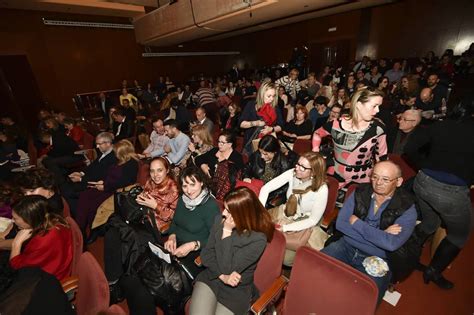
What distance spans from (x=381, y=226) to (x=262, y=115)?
198cm

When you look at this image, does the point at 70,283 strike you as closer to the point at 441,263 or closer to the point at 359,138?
the point at 359,138

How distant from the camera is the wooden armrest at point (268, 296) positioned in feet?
5.03

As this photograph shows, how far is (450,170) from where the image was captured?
5.92 ft

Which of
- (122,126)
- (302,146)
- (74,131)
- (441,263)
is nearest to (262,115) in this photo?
(302,146)

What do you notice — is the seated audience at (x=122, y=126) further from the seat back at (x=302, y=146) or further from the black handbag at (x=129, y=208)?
the seat back at (x=302, y=146)

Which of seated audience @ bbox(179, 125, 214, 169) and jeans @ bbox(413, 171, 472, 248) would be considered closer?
jeans @ bbox(413, 171, 472, 248)

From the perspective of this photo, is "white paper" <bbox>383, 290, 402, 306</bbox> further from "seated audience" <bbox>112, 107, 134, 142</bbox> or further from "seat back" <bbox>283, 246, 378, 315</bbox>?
"seated audience" <bbox>112, 107, 134, 142</bbox>

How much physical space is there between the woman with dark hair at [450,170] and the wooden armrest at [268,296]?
1358 millimetres

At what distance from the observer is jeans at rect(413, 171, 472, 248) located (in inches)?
70.7

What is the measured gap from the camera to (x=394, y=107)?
4938 mm

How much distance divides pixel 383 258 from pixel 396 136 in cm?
203

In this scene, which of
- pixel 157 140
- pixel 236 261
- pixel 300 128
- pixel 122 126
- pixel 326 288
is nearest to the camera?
pixel 326 288

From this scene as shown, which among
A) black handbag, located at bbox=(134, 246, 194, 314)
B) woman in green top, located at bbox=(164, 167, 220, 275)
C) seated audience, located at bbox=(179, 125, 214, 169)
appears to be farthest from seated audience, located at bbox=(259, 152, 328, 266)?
seated audience, located at bbox=(179, 125, 214, 169)

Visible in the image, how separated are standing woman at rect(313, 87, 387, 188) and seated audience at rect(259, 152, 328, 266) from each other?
14.0 inches
